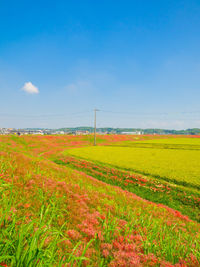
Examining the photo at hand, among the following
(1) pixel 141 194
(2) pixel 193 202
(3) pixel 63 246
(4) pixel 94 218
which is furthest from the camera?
(1) pixel 141 194

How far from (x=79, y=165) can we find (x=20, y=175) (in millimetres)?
20892

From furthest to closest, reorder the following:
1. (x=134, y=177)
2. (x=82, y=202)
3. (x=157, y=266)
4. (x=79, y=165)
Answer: (x=79, y=165) → (x=134, y=177) → (x=82, y=202) → (x=157, y=266)

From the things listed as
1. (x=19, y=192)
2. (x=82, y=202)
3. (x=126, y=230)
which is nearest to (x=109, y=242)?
(x=126, y=230)

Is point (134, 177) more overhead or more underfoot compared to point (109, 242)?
more underfoot

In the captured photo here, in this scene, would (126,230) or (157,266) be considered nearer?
(157,266)

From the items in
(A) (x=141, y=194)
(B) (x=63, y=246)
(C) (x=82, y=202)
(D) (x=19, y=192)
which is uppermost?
(D) (x=19, y=192)

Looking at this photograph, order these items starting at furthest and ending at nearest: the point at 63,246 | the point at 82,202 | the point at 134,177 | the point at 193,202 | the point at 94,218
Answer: the point at 134,177 < the point at 193,202 < the point at 82,202 < the point at 94,218 < the point at 63,246

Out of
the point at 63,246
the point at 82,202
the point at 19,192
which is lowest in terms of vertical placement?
the point at 82,202

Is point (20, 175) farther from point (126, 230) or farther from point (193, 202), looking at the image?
point (193, 202)

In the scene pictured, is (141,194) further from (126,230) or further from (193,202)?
(126,230)

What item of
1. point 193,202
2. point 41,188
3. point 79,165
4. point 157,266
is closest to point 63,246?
point 157,266

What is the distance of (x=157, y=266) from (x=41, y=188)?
19.8 feet

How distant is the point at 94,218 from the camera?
5.70m

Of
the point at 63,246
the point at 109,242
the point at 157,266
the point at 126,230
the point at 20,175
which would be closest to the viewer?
the point at 157,266
